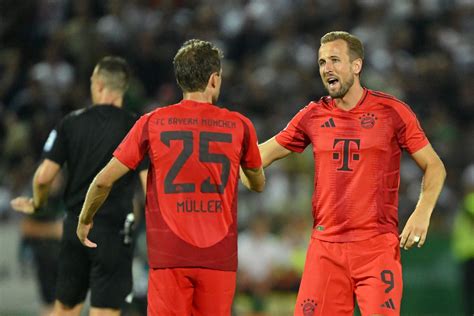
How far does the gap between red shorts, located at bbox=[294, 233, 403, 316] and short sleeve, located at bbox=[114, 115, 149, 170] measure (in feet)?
4.45

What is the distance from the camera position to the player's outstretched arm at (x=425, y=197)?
6.01 metres

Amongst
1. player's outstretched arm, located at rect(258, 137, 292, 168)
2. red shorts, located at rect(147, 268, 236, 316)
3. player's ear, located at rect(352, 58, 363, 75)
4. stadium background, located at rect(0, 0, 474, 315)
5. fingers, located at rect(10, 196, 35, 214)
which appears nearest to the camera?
red shorts, located at rect(147, 268, 236, 316)

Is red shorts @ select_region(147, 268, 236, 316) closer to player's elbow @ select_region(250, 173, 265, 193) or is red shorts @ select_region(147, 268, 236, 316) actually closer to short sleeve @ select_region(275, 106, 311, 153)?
player's elbow @ select_region(250, 173, 265, 193)

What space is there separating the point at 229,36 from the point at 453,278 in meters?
5.15

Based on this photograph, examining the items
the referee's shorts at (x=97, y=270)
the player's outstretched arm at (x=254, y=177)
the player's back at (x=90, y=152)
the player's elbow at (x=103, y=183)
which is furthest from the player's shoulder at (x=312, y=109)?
the referee's shorts at (x=97, y=270)

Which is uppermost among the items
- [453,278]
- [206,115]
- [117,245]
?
[206,115]

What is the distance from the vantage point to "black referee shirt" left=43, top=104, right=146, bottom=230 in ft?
24.9

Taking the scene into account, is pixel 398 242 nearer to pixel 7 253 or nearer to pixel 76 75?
pixel 7 253

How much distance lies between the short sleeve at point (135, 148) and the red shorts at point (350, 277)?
1358mm

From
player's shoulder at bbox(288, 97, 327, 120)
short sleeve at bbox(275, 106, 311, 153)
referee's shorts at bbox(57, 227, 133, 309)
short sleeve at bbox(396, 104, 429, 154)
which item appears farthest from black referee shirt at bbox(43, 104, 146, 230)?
short sleeve at bbox(396, 104, 429, 154)

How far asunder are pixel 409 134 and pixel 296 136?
788 millimetres

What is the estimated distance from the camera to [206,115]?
5844 millimetres

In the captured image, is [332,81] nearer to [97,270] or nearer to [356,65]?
[356,65]

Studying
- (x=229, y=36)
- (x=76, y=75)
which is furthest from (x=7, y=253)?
(x=229, y=36)
